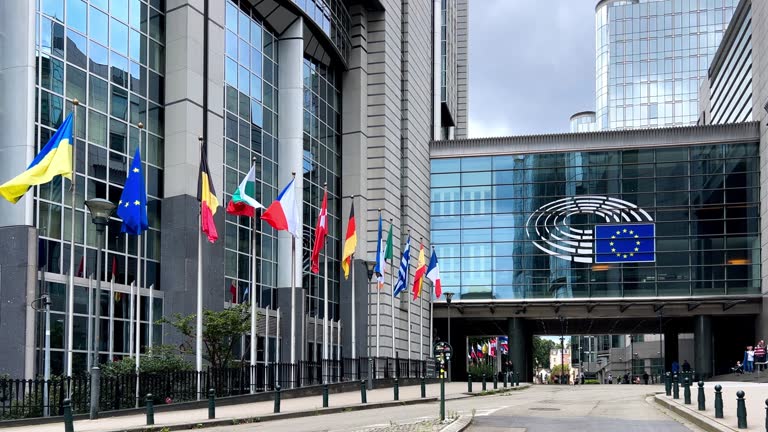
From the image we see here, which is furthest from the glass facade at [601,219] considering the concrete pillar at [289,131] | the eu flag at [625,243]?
the concrete pillar at [289,131]

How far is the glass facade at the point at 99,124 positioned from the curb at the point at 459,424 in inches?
509

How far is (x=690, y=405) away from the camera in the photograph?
27.2 m

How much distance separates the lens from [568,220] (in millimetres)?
70250

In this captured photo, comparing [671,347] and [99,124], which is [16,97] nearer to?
[99,124]

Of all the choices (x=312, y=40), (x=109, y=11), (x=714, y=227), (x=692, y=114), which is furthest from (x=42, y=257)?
(x=692, y=114)

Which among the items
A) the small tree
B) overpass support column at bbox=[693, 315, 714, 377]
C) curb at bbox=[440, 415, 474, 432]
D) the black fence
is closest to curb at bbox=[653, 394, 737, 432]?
curb at bbox=[440, 415, 474, 432]

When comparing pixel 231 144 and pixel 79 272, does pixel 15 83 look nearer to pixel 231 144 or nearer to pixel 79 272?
pixel 79 272

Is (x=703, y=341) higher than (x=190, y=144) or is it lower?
lower

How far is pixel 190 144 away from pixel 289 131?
35.9ft

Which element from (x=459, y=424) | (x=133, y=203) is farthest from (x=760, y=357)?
(x=133, y=203)

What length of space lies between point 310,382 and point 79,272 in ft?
39.6

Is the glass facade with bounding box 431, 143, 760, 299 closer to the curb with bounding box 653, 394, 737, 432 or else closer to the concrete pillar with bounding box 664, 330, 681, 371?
the concrete pillar with bounding box 664, 330, 681, 371

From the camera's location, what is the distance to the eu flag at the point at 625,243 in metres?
68.3

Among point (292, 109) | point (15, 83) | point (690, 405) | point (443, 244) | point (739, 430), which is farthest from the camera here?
point (443, 244)
